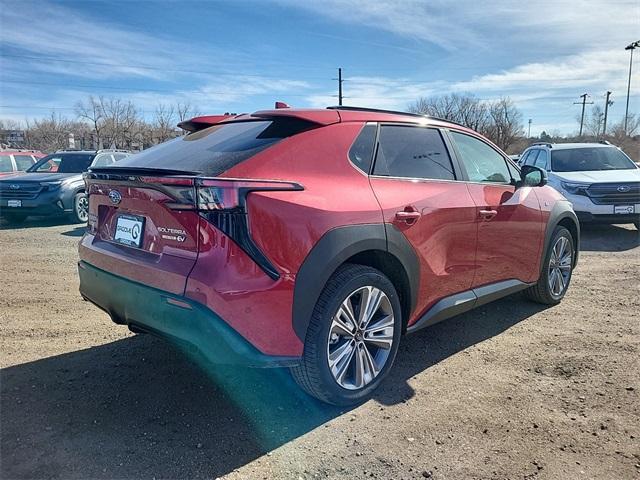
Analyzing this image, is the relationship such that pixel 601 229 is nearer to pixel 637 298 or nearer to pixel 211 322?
pixel 637 298

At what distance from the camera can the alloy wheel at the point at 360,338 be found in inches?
113

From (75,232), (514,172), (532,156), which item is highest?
(532,156)

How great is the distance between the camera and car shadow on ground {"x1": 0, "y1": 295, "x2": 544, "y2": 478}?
7.93 ft

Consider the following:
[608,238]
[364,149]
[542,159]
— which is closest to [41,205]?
[364,149]

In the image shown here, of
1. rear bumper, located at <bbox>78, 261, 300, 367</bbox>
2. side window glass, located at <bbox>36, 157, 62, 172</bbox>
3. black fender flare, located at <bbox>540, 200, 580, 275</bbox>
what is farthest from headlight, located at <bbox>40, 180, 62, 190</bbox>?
black fender flare, located at <bbox>540, 200, 580, 275</bbox>

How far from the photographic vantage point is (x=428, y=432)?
2.73 m

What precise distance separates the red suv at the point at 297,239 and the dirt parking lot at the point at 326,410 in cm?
38

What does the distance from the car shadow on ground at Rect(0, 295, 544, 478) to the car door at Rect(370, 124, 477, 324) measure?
70 cm

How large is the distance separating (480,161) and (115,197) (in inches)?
116

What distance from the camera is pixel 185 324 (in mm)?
2389

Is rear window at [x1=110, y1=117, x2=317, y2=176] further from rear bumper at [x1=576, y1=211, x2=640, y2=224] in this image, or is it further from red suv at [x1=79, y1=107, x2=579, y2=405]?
rear bumper at [x1=576, y1=211, x2=640, y2=224]

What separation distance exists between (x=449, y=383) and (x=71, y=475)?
7.71 feet

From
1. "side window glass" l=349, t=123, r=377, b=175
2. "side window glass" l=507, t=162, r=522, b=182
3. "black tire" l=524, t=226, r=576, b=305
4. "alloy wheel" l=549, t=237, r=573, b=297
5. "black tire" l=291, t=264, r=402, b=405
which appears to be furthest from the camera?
"alloy wheel" l=549, t=237, r=573, b=297

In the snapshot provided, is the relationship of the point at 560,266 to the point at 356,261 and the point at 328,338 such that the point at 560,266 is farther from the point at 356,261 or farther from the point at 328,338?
the point at 328,338
